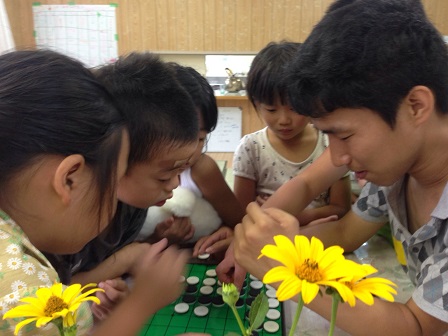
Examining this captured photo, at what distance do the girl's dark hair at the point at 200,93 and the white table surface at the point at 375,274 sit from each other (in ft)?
1.68

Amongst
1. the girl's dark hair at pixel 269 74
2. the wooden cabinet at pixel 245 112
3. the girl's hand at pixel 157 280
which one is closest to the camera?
the girl's hand at pixel 157 280

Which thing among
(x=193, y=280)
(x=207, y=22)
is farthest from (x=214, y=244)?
(x=207, y=22)

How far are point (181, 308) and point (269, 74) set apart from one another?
748 mm

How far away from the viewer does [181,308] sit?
78 centimetres

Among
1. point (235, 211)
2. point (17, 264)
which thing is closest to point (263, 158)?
point (235, 211)

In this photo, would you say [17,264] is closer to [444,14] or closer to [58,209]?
[58,209]

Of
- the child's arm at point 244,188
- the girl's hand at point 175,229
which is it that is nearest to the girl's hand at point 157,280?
the girl's hand at point 175,229

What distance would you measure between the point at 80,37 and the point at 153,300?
10.1 ft

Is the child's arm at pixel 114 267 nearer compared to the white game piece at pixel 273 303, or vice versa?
the white game piece at pixel 273 303

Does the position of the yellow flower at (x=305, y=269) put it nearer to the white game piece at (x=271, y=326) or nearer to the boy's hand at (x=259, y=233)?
the boy's hand at (x=259, y=233)

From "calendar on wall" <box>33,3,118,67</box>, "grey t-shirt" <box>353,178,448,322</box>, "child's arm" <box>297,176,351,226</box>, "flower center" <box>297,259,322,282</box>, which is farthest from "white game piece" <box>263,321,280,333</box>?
"calendar on wall" <box>33,3,118,67</box>

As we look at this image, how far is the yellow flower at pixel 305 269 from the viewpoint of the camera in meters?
0.27

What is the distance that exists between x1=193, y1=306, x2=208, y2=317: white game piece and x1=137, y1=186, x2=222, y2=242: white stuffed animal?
1.13ft

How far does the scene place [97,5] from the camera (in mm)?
3045
